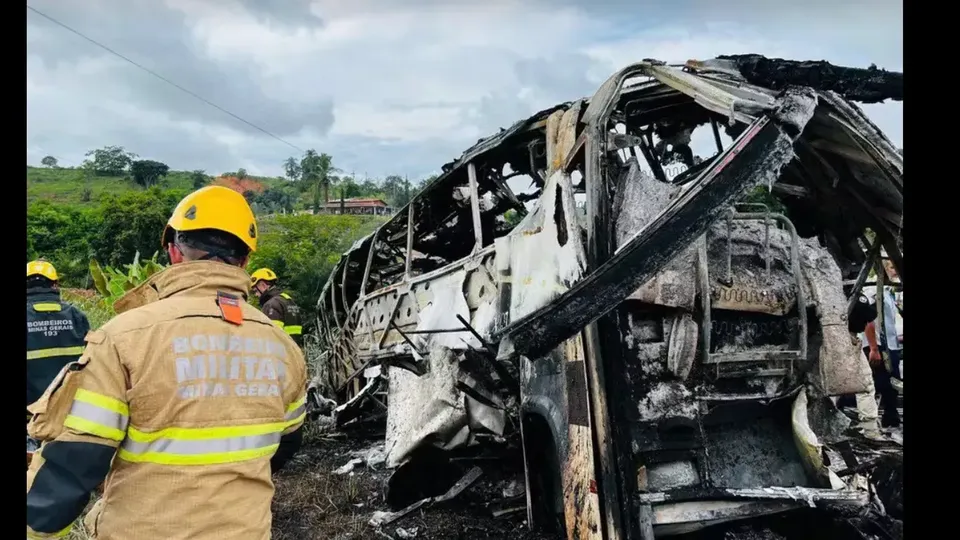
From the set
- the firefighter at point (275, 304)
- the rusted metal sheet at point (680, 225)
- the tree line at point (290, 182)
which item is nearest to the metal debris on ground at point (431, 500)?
the firefighter at point (275, 304)

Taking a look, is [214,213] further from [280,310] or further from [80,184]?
[80,184]

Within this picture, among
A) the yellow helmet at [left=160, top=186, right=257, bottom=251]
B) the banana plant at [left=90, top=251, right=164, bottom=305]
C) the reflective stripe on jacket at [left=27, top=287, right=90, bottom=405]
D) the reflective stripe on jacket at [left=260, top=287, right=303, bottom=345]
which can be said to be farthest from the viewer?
the banana plant at [left=90, top=251, right=164, bottom=305]

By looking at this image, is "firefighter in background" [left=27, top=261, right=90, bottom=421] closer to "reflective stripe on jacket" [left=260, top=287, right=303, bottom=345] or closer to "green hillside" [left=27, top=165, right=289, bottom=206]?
"reflective stripe on jacket" [left=260, top=287, right=303, bottom=345]

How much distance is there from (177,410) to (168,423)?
0.04 meters

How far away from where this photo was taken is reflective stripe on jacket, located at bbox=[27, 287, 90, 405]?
169 inches

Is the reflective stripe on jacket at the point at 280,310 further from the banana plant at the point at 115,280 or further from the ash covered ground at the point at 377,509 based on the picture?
the banana plant at the point at 115,280

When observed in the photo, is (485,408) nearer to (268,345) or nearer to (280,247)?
(268,345)

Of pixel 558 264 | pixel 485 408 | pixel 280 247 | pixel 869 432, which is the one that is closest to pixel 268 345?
pixel 558 264

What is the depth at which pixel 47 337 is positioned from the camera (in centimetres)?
437

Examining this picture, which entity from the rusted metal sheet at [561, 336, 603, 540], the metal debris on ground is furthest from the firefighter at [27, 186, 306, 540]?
the metal debris on ground

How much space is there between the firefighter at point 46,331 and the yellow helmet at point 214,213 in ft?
10.2

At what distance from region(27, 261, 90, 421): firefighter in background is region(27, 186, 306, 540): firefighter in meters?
3.07

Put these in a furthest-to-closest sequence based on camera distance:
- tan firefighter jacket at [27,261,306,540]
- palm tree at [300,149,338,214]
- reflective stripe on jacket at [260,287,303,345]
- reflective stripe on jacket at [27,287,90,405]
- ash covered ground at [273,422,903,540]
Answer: palm tree at [300,149,338,214]
reflective stripe on jacket at [260,287,303,345]
reflective stripe on jacket at [27,287,90,405]
ash covered ground at [273,422,903,540]
tan firefighter jacket at [27,261,306,540]

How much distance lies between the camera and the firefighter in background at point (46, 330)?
169 inches
